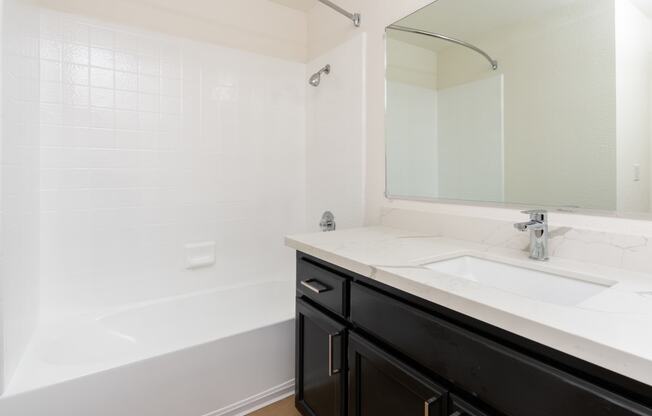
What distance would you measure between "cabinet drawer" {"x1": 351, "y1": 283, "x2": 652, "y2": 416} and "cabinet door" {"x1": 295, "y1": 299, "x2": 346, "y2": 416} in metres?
0.20

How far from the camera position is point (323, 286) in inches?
47.5

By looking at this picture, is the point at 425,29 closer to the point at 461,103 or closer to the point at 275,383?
the point at 461,103

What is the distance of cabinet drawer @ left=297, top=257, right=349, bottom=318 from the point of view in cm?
111

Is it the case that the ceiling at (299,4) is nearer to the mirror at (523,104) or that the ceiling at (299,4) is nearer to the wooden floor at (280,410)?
the mirror at (523,104)

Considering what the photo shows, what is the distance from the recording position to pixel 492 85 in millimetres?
1323

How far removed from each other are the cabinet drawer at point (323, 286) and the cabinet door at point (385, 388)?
119 millimetres

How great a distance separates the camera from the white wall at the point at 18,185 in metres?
1.20

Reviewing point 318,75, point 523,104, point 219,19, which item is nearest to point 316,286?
point 523,104

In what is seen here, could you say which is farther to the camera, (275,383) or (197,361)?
(275,383)

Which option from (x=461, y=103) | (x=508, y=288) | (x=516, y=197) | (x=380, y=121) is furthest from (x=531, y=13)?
(x=508, y=288)

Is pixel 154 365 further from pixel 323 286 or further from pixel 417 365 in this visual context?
pixel 417 365

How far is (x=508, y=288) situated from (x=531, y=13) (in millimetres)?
948

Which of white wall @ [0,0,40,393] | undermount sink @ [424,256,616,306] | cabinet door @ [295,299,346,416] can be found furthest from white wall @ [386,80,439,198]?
white wall @ [0,0,40,393]

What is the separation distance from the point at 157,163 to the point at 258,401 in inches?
53.9
